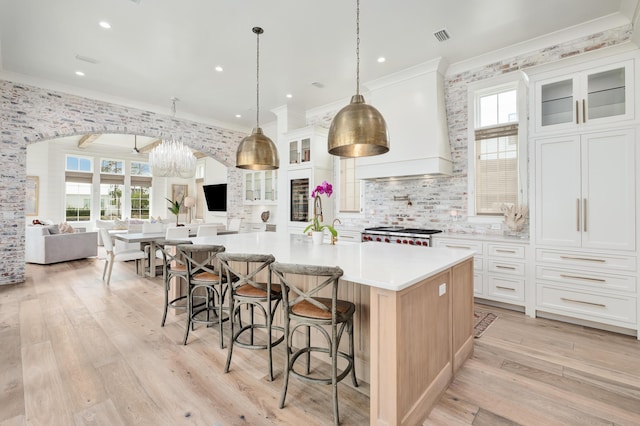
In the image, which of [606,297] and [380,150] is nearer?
[380,150]

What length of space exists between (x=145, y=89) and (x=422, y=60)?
4.53m

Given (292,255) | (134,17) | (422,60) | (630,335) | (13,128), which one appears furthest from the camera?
(13,128)

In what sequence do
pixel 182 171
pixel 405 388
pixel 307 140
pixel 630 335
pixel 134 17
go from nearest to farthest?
pixel 405 388 < pixel 630 335 < pixel 134 17 < pixel 307 140 < pixel 182 171

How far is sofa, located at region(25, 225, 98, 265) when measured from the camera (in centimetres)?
638

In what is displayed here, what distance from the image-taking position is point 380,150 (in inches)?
91.8

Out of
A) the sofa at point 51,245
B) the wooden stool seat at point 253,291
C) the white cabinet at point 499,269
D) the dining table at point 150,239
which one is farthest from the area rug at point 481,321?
the sofa at point 51,245

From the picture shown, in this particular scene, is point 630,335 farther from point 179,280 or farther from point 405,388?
point 179,280

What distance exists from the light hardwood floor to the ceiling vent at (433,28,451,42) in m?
3.32

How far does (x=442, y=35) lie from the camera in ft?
11.7

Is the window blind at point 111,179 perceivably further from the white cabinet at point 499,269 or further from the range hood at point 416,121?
the white cabinet at point 499,269

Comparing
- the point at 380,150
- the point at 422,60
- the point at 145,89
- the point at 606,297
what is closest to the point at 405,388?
the point at 380,150

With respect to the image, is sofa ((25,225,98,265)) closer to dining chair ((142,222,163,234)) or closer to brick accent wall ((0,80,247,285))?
brick accent wall ((0,80,247,285))

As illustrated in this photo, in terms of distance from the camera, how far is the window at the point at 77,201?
985 centimetres

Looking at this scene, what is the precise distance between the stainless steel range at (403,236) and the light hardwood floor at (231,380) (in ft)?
4.16
